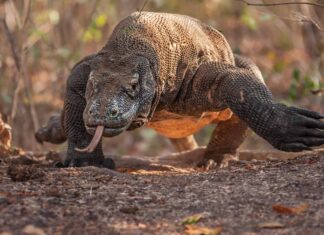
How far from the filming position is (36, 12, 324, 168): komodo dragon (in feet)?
17.5

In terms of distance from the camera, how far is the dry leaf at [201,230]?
374 cm

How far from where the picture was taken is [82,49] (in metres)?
13.2

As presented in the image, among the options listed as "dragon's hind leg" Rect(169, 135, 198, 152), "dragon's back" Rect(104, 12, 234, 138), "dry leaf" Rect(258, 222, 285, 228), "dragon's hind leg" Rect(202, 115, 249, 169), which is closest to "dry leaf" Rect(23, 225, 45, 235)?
"dry leaf" Rect(258, 222, 285, 228)

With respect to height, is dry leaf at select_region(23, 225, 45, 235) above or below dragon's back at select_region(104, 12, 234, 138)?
below

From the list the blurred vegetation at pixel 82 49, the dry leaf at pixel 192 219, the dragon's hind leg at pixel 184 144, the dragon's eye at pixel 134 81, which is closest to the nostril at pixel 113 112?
the dragon's eye at pixel 134 81

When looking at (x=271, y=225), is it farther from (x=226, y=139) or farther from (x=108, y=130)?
(x=226, y=139)

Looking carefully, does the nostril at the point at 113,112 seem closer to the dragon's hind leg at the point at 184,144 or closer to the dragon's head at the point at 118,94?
the dragon's head at the point at 118,94

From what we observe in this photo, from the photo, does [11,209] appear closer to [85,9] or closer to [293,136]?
[293,136]

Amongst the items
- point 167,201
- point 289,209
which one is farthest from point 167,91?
point 289,209

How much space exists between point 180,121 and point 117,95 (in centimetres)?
149

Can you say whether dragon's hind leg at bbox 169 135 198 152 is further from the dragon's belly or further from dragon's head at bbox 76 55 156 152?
dragon's head at bbox 76 55 156 152

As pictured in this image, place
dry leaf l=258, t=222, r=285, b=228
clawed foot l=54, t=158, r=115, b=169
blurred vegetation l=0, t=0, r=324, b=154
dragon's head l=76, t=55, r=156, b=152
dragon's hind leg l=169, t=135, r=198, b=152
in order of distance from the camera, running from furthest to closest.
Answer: blurred vegetation l=0, t=0, r=324, b=154, dragon's hind leg l=169, t=135, r=198, b=152, clawed foot l=54, t=158, r=115, b=169, dragon's head l=76, t=55, r=156, b=152, dry leaf l=258, t=222, r=285, b=228

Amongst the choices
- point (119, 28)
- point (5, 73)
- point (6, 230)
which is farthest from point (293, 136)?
point (5, 73)

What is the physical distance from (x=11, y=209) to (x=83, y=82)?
216 centimetres
